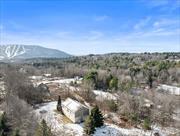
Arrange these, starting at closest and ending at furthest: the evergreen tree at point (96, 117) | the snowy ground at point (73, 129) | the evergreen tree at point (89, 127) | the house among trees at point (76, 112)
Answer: the evergreen tree at point (89, 127), the snowy ground at point (73, 129), the evergreen tree at point (96, 117), the house among trees at point (76, 112)

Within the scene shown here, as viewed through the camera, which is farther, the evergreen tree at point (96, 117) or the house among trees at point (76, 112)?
the house among trees at point (76, 112)

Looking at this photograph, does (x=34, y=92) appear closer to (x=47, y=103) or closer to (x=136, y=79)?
(x=47, y=103)

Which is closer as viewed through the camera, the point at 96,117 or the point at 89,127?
the point at 89,127

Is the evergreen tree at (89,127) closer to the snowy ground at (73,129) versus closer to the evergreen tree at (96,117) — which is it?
the snowy ground at (73,129)

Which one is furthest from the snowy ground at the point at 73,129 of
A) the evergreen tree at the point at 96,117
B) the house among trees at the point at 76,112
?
the house among trees at the point at 76,112

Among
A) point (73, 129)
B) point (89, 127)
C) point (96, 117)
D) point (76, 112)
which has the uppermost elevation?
point (76, 112)

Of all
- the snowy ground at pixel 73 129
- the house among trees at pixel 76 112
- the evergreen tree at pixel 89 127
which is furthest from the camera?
the house among trees at pixel 76 112

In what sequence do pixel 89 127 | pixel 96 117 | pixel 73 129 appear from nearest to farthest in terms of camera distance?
pixel 89 127 → pixel 73 129 → pixel 96 117

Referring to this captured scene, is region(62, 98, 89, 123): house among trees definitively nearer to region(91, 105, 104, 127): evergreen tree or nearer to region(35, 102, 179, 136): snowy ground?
region(35, 102, 179, 136): snowy ground

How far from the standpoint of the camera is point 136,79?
265 feet

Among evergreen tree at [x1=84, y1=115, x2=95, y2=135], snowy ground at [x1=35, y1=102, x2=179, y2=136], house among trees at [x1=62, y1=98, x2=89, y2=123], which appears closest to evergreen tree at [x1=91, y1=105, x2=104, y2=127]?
snowy ground at [x1=35, y1=102, x2=179, y2=136]

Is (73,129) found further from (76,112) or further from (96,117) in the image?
(96,117)

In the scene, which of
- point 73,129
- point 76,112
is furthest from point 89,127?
point 76,112

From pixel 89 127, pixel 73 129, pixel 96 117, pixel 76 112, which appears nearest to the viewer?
pixel 89 127
